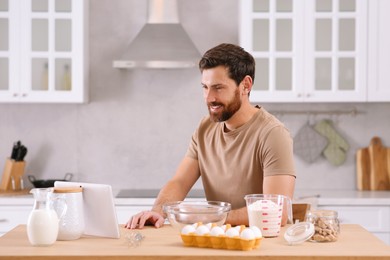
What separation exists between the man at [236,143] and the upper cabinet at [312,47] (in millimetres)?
1686

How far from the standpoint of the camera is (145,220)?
9.19ft

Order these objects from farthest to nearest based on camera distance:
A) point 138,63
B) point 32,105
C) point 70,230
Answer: point 32,105 → point 138,63 → point 70,230

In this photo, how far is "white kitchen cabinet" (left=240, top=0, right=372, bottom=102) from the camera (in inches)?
192

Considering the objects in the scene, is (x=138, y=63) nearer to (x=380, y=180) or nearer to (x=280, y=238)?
(x=380, y=180)

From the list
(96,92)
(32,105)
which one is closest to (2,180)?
(32,105)

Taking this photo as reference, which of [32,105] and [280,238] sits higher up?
[32,105]

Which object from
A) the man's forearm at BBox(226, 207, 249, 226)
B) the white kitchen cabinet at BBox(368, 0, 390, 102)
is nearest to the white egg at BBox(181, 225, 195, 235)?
the man's forearm at BBox(226, 207, 249, 226)

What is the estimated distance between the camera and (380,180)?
5152 mm

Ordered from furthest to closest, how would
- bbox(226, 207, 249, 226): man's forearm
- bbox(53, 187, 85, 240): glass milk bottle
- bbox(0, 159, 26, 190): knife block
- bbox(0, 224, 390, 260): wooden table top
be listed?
1. bbox(0, 159, 26, 190): knife block
2. bbox(226, 207, 249, 226): man's forearm
3. bbox(53, 187, 85, 240): glass milk bottle
4. bbox(0, 224, 390, 260): wooden table top

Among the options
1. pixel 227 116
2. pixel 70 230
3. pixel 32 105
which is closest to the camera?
pixel 70 230

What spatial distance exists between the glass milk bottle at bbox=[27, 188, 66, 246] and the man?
0.63 meters

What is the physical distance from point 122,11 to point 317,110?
64.5 inches

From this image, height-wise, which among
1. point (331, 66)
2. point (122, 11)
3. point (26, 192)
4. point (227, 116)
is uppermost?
point (122, 11)

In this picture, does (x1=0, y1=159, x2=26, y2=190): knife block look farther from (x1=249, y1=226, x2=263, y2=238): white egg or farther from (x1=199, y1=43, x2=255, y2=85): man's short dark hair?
(x1=249, y1=226, x2=263, y2=238): white egg
